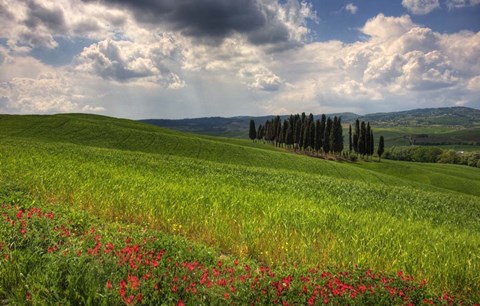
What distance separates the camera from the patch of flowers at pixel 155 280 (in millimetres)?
4988

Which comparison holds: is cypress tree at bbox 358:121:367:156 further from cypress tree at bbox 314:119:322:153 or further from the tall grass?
the tall grass

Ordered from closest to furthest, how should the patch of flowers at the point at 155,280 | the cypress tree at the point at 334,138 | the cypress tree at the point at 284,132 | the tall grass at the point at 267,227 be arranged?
the patch of flowers at the point at 155,280
the tall grass at the point at 267,227
the cypress tree at the point at 334,138
the cypress tree at the point at 284,132

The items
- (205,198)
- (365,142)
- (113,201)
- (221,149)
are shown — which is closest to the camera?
(113,201)

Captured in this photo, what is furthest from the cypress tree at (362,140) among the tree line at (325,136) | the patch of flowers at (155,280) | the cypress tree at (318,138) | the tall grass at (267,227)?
the patch of flowers at (155,280)

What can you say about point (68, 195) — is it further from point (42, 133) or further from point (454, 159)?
point (454, 159)

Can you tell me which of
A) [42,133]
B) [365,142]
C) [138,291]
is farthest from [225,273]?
[365,142]

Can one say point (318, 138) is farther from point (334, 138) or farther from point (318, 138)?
point (334, 138)

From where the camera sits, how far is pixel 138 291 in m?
5.05

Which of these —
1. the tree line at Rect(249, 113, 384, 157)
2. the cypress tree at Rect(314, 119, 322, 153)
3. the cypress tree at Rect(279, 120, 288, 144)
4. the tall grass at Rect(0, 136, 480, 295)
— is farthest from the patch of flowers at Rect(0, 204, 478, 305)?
the cypress tree at Rect(279, 120, 288, 144)

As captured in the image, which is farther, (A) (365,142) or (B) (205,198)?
(A) (365,142)

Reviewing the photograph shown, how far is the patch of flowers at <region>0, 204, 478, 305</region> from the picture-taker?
499cm

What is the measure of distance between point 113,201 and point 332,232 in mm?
7676

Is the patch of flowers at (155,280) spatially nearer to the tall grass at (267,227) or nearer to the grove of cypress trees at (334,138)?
the tall grass at (267,227)

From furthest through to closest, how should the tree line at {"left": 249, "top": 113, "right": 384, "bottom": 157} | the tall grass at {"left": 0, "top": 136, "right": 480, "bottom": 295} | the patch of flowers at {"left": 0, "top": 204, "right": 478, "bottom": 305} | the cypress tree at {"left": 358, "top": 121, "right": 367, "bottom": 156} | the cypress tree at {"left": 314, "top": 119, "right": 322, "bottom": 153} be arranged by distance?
the cypress tree at {"left": 358, "top": 121, "right": 367, "bottom": 156}, the cypress tree at {"left": 314, "top": 119, "right": 322, "bottom": 153}, the tree line at {"left": 249, "top": 113, "right": 384, "bottom": 157}, the tall grass at {"left": 0, "top": 136, "right": 480, "bottom": 295}, the patch of flowers at {"left": 0, "top": 204, "right": 478, "bottom": 305}
